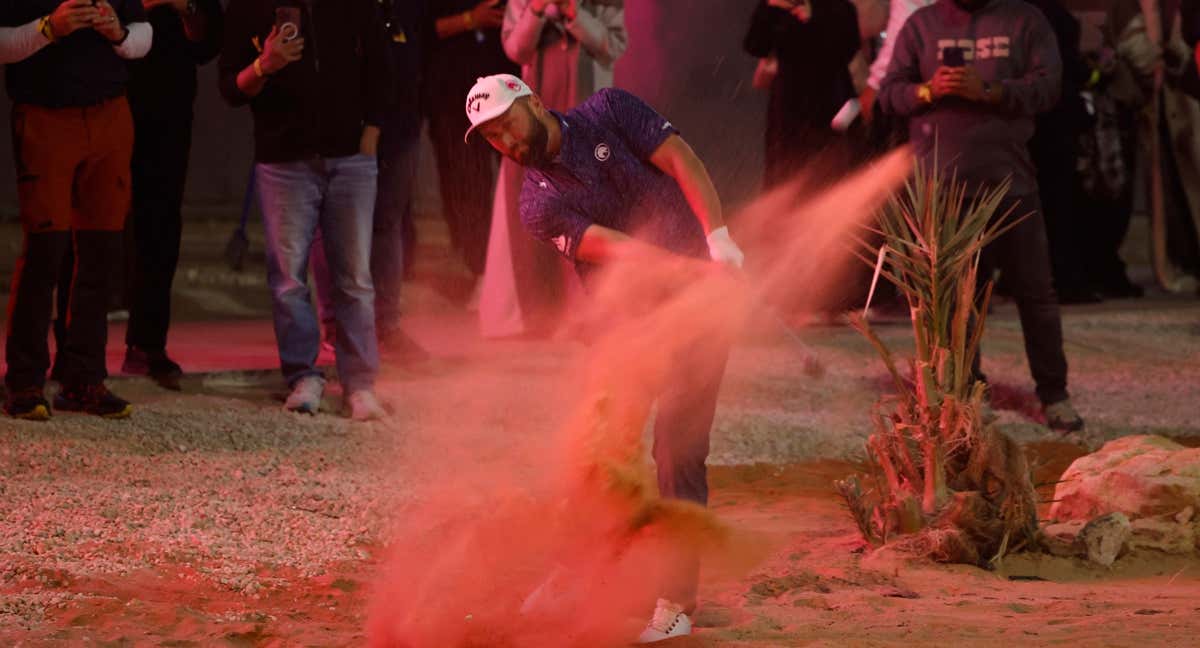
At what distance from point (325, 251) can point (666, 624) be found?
11.5 feet

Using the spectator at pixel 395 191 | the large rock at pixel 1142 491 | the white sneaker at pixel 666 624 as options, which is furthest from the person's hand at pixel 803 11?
the white sneaker at pixel 666 624

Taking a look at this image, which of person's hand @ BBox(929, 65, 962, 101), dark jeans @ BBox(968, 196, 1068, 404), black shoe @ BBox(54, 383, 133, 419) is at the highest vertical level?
person's hand @ BBox(929, 65, 962, 101)

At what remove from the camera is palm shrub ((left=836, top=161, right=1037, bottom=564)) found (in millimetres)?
6160

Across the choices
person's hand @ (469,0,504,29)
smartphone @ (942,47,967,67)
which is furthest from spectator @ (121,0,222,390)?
smartphone @ (942,47,967,67)

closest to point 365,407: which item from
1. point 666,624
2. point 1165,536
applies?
point 666,624

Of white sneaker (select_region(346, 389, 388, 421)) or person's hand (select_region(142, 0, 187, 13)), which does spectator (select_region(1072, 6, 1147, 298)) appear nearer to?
white sneaker (select_region(346, 389, 388, 421))

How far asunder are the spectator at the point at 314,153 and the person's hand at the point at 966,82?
8.28ft

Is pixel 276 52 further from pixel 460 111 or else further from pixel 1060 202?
pixel 1060 202

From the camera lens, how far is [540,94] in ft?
32.0

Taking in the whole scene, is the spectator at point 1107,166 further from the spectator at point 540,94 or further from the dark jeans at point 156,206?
the dark jeans at point 156,206

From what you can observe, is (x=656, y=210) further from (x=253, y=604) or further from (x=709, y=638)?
(x=253, y=604)

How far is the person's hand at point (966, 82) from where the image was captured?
8055 mm

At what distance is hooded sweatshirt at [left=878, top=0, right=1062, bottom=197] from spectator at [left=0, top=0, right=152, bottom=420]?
11.3 ft

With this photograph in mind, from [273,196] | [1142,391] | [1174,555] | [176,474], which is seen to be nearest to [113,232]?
[273,196]
